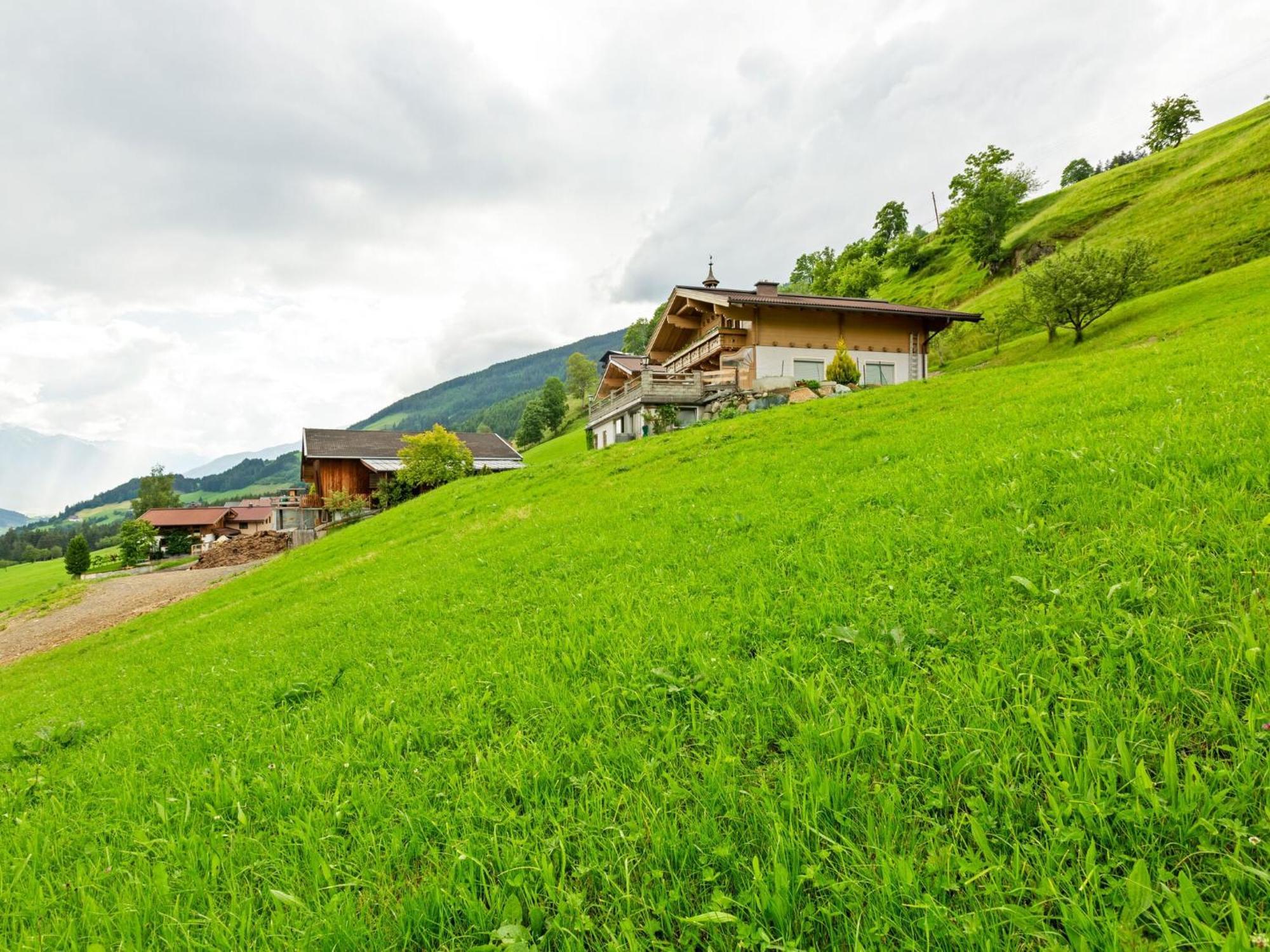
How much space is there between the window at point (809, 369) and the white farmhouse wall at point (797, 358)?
17 centimetres

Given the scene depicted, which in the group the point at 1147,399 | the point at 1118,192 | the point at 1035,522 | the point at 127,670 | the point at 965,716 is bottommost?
the point at 127,670

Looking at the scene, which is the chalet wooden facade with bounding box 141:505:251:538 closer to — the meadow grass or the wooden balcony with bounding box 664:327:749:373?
the meadow grass

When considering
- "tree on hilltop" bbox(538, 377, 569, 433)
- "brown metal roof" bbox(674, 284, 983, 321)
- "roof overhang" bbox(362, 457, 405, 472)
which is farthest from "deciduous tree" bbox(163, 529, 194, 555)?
"brown metal roof" bbox(674, 284, 983, 321)

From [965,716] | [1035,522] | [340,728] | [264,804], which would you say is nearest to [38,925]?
[264,804]

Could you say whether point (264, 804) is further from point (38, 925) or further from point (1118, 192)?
point (1118, 192)

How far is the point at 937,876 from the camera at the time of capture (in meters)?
1.81

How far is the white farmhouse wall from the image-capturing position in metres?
29.1

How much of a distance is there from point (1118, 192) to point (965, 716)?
84.5 meters

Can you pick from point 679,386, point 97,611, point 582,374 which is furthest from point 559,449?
point 582,374

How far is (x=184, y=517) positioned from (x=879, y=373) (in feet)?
356

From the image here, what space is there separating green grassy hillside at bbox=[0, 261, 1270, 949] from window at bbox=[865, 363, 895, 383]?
85.0 feet

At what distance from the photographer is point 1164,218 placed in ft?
149

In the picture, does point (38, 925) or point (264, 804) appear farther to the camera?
point (264, 804)

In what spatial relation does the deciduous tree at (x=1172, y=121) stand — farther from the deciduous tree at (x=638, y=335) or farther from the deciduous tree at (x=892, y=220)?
the deciduous tree at (x=638, y=335)
